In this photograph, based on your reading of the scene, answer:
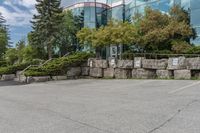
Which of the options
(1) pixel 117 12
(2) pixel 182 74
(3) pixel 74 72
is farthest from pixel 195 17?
(3) pixel 74 72

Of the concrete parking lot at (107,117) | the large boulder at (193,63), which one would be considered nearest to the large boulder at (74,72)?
the large boulder at (193,63)

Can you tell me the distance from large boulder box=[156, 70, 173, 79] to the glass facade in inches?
318

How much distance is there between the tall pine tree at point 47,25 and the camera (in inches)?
1421

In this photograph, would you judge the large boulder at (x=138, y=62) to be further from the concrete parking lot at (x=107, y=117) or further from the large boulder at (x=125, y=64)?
the concrete parking lot at (x=107, y=117)

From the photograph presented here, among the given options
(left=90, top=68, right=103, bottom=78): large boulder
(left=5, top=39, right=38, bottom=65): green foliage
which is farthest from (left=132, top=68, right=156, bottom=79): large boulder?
(left=5, top=39, right=38, bottom=65): green foliage

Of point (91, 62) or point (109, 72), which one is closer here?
point (109, 72)

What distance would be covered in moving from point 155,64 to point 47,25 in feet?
64.7

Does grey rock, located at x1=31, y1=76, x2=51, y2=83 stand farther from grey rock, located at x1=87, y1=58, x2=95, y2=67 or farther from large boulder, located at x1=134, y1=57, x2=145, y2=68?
large boulder, located at x1=134, y1=57, x2=145, y2=68

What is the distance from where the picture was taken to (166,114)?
7.61 meters

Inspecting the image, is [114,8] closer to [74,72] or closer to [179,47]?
[74,72]

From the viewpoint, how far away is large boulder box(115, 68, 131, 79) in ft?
74.7

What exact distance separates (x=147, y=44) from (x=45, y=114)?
19.2 meters

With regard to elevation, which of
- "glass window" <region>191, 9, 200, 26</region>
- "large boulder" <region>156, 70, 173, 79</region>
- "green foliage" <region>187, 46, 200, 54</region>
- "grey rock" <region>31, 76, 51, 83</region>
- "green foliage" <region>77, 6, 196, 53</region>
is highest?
"glass window" <region>191, 9, 200, 26</region>

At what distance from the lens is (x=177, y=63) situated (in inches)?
763
